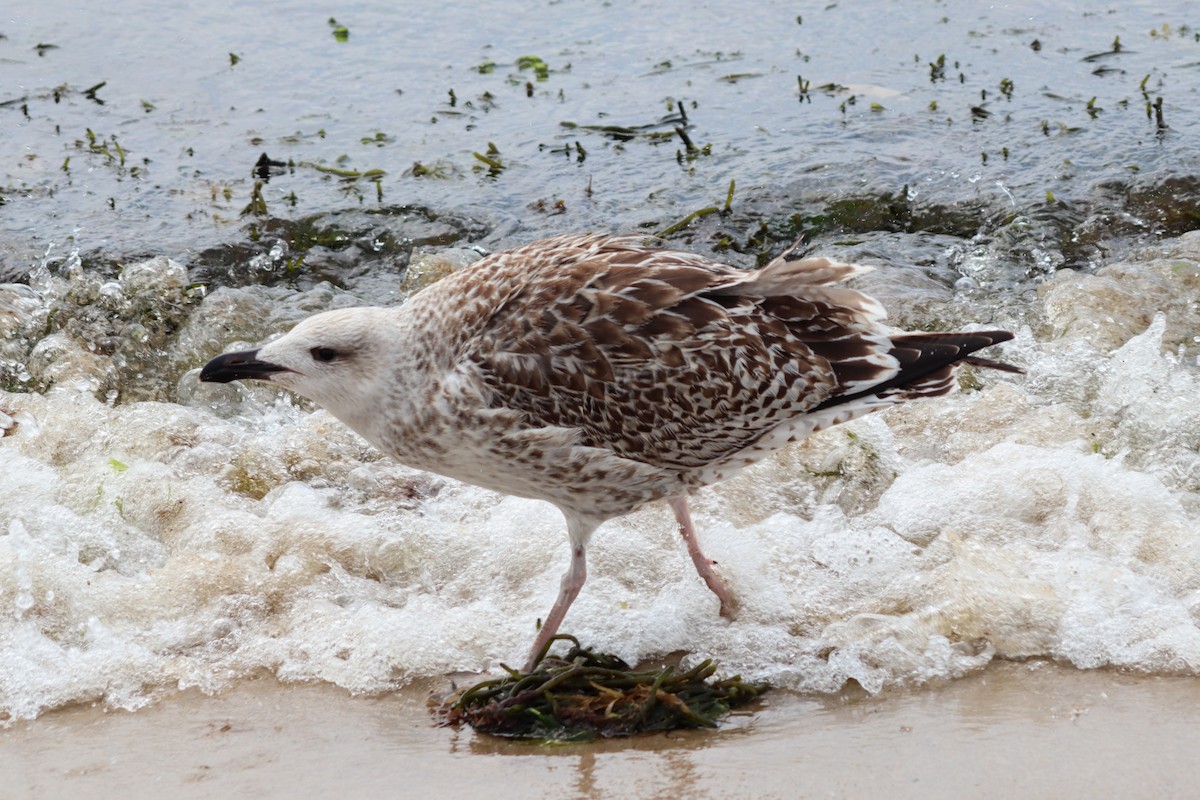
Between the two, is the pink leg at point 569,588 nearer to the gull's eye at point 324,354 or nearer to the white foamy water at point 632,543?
the white foamy water at point 632,543

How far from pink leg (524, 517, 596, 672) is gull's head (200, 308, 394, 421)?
2.84ft

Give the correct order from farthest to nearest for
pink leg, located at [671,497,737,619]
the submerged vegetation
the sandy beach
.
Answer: the submerged vegetation < pink leg, located at [671,497,737,619] < the sandy beach

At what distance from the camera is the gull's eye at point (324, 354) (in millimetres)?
4648

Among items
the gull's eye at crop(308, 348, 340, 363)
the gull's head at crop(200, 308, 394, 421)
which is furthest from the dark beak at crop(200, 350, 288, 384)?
the gull's eye at crop(308, 348, 340, 363)

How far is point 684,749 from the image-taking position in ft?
12.8

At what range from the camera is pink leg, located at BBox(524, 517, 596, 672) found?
464 cm

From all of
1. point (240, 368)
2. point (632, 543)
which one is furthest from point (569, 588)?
point (240, 368)

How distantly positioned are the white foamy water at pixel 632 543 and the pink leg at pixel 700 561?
0.19 ft

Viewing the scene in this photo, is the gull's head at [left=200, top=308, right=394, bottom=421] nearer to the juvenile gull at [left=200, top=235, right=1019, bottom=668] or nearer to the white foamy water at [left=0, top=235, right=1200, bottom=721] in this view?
the juvenile gull at [left=200, top=235, right=1019, bottom=668]

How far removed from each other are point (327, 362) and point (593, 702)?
4.97ft

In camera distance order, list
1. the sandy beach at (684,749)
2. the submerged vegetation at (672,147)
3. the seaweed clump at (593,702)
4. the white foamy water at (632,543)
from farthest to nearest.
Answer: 1. the submerged vegetation at (672,147)
2. the white foamy water at (632,543)
3. the seaweed clump at (593,702)
4. the sandy beach at (684,749)

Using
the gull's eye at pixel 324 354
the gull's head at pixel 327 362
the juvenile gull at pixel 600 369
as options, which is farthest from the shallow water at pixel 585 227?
the gull's eye at pixel 324 354

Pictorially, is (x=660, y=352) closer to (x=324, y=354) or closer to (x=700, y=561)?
(x=700, y=561)

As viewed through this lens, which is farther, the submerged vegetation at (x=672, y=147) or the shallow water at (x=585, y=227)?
the submerged vegetation at (x=672, y=147)
